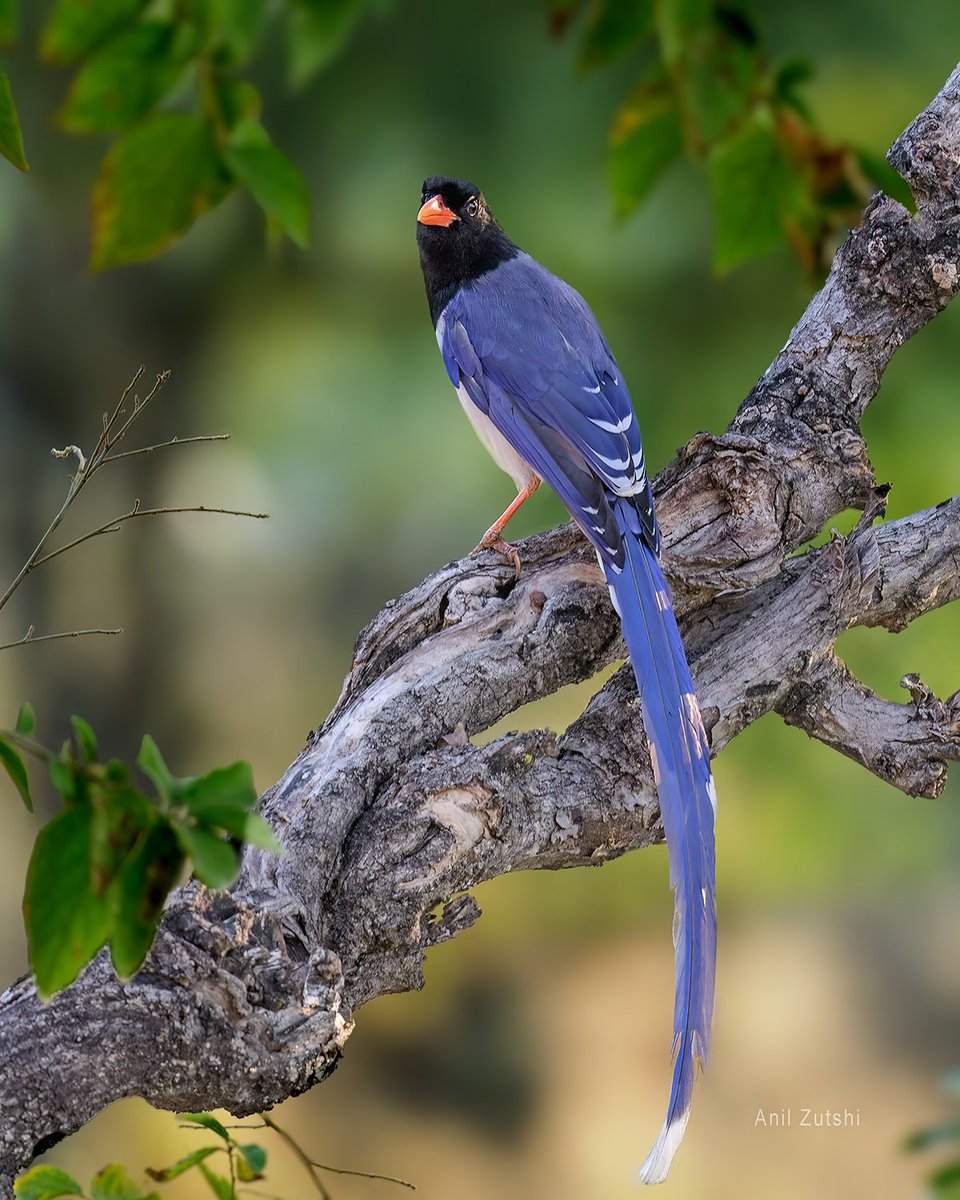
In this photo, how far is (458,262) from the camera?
171 centimetres

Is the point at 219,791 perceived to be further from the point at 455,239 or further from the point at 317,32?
the point at 455,239

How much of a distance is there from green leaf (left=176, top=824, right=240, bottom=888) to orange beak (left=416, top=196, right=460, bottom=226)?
4.50ft

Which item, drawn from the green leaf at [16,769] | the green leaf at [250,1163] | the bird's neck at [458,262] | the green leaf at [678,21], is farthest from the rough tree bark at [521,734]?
the green leaf at [678,21]

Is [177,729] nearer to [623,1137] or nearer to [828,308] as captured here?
[623,1137]

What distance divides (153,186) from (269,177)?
3cm

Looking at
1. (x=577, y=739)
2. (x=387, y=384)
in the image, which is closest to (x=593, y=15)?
(x=577, y=739)

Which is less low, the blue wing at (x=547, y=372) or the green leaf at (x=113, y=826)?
the blue wing at (x=547, y=372)

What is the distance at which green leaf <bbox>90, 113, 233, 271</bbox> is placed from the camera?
345 millimetres

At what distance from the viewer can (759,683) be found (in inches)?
54.3

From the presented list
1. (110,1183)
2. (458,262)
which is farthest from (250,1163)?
(458,262)

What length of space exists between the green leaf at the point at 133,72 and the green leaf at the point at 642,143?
0.41 ft

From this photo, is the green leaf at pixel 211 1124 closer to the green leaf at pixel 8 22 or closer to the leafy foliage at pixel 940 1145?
the leafy foliage at pixel 940 1145

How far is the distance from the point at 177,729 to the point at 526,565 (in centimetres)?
248

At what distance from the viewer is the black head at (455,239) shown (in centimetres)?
170
